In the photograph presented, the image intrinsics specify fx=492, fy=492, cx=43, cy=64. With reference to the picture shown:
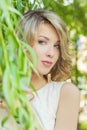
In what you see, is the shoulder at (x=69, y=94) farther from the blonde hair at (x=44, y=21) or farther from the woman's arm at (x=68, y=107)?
the blonde hair at (x=44, y=21)

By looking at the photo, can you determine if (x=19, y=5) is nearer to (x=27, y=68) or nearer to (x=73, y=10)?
(x=27, y=68)

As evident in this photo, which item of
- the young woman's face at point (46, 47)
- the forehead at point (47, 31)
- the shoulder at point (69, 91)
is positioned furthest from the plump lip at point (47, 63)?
the shoulder at point (69, 91)

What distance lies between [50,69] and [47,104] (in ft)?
0.50

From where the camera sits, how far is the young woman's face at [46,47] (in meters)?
1.87

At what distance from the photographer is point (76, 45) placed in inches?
205

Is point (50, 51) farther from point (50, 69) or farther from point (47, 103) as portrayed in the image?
point (47, 103)

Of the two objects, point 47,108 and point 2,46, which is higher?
point 2,46

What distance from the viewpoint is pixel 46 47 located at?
189cm

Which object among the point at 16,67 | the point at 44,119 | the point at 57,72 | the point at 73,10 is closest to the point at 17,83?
the point at 16,67

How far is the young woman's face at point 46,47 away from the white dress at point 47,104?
165 mm

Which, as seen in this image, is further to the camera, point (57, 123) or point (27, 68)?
point (57, 123)

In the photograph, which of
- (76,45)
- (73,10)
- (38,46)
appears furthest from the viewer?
(76,45)

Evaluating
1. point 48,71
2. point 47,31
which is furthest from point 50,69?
point 47,31

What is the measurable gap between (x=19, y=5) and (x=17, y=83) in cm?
110
